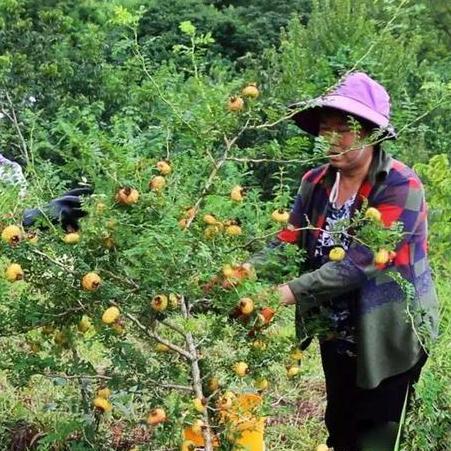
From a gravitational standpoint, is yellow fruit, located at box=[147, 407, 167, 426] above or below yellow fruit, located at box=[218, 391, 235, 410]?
above

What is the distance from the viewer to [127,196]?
1.89m

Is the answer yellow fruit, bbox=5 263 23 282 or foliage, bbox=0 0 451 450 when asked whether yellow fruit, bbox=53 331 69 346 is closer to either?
foliage, bbox=0 0 451 450

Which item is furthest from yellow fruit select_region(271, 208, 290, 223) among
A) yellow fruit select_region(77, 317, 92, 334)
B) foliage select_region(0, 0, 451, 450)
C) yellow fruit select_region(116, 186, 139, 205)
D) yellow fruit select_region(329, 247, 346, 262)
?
yellow fruit select_region(77, 317, 92, 334)

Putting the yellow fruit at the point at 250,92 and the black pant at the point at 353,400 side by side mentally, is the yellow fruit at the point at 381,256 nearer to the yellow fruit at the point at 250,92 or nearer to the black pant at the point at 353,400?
the yellow fruit at the point at 250,92

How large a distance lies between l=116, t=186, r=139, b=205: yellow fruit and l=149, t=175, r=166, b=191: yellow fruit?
55mm

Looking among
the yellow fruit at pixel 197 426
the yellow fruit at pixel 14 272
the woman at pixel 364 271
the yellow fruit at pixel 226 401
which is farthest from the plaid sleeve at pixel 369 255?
the yellow fruit at pixel 14 272

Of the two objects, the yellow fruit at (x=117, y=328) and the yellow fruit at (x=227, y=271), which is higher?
the yellow fruit at (x=227, y=271)

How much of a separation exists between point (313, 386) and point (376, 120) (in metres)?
1.71

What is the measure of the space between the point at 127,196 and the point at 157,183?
83 mm

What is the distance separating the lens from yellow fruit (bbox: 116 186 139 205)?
6.19 ft

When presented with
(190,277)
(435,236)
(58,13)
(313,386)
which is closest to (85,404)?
(190,277)

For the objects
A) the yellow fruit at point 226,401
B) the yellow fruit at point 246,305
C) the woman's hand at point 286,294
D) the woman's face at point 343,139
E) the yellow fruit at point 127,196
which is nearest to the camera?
the yellow fruit at point 127,196

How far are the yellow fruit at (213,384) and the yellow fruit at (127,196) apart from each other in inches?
20.8

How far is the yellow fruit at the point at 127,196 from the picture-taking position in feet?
6.19
